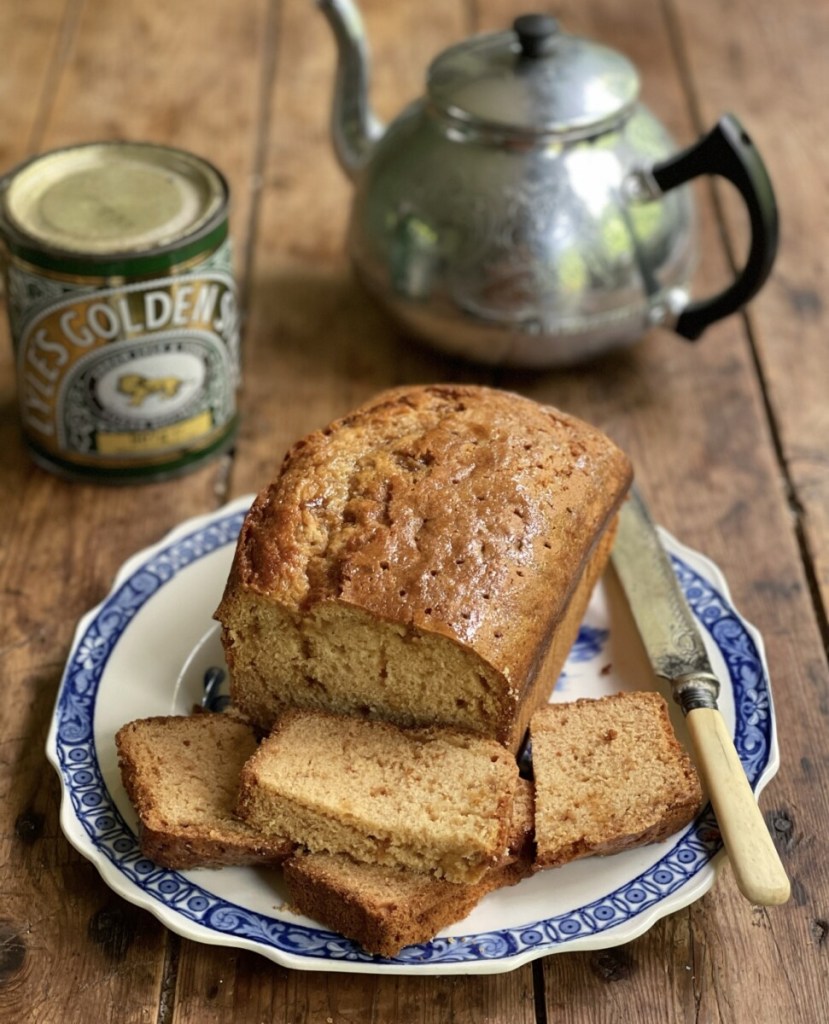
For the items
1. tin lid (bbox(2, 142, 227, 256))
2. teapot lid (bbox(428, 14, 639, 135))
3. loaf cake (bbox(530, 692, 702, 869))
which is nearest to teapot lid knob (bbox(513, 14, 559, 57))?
teapot lid (bbox(428, 14, 639, 135))

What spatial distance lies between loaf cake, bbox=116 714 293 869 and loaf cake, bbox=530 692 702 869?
0.30 m

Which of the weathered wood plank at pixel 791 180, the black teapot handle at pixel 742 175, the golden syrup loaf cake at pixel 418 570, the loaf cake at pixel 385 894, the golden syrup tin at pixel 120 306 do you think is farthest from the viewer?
the weathered wood plank at pixel 791 180

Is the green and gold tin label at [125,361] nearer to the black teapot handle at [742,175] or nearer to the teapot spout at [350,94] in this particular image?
the teapot spout at [350,94]

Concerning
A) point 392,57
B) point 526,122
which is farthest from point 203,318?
point 392,57

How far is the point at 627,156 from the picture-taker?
2.10m

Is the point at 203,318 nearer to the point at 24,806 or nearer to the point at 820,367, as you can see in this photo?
the point at 24,806

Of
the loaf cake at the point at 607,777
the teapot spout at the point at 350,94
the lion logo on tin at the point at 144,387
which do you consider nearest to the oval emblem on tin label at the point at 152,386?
the lion logo on tin at the point at 144,387

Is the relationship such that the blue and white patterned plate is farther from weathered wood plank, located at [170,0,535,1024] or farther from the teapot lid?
the teapot lid

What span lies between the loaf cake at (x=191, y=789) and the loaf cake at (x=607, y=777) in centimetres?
30

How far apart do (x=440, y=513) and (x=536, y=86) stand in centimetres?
88

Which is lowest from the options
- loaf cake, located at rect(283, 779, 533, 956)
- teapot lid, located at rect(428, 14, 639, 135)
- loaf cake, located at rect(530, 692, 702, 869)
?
loaf cake, located at rect(283, 779, 533, 956)

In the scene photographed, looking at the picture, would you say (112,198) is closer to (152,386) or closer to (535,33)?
(152,386)

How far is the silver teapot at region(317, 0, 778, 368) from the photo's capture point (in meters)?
2.04

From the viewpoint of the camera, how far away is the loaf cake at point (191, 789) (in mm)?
1357
